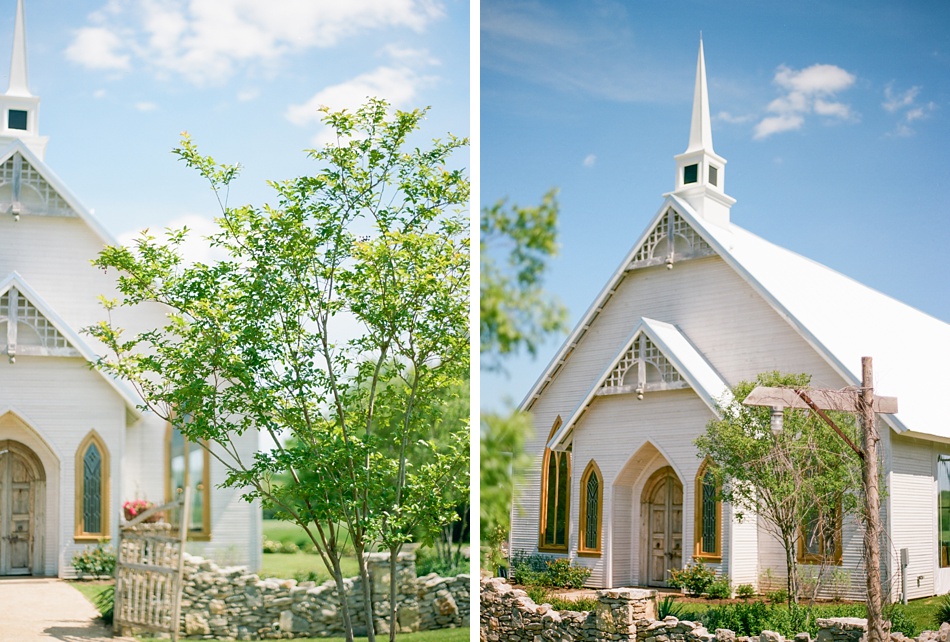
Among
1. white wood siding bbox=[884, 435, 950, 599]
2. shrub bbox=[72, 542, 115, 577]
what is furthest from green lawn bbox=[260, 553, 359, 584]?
white wood siding bbox=[884, 435, 950, 599]

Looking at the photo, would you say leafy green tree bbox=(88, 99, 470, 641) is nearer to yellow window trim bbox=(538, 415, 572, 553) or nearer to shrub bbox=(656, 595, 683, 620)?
yellow window trim bbox=(538, 415, 572, 553)

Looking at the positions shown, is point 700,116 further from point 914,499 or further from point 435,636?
point 435,636

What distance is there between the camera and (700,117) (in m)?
7.46

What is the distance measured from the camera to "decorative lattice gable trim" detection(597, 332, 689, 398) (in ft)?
24.7

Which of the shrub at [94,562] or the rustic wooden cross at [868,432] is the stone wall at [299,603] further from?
the rustic wooden cross at [868,432]

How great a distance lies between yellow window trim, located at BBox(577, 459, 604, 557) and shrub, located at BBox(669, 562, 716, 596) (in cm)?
65

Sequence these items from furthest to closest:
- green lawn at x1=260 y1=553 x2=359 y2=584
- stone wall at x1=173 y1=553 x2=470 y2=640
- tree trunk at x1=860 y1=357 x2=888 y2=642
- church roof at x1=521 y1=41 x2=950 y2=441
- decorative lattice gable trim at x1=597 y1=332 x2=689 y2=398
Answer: green lawn at x1=260 y1=553 x2=359 y2=584, decorative lattice gable trim at x1=597 y1=332 x2=689 y2=398, stone wall at x1=173 y1=553 x2=470 y2=640, church roof at x1=521 y1=41 x2=950 y2=441, tree trunk at x1=860 y1=357 x2=888 y2=642

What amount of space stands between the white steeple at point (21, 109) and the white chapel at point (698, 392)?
3972 millimetres

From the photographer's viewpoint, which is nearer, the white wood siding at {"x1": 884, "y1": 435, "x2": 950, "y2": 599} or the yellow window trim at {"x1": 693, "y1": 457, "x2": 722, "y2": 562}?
the white wood siding at {"x1": 884, "y1": 435, "x2": 950, "y2": 599}

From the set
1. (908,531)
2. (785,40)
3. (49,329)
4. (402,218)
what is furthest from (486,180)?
(908,531)

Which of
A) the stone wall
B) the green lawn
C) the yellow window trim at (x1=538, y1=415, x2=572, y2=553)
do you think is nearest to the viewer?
the stone wall

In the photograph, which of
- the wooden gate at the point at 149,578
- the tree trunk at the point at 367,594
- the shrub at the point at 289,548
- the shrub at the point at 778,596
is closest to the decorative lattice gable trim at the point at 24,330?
the wooden gate at the point at 149,578

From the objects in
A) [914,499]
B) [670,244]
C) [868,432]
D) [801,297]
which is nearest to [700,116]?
[670,244]

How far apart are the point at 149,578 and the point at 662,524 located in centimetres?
346
